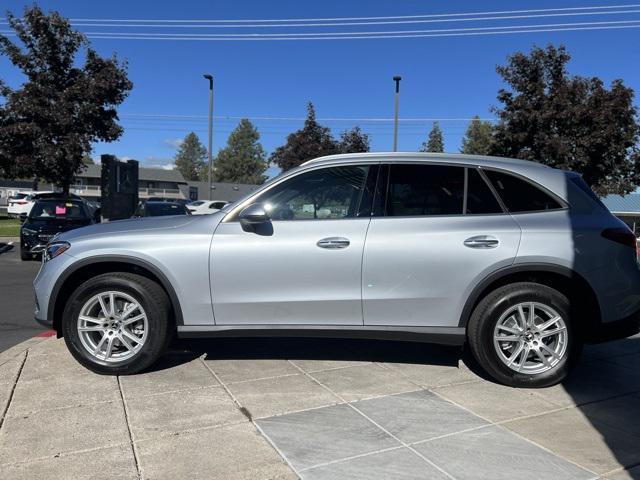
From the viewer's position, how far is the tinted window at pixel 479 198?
437 centimetres

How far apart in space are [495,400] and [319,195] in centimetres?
207

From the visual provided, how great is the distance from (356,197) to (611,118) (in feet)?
55.9

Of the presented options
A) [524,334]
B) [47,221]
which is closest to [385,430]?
[524,334]

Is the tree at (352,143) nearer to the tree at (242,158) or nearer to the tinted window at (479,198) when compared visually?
the tinted window at (479,198)

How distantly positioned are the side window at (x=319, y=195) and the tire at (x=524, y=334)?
1.33 m

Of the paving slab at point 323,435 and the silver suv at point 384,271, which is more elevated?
the silver suv at point 384,271

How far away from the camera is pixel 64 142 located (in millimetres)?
18750

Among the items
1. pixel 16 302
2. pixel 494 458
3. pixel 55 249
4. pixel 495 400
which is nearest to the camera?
pixel 494 458

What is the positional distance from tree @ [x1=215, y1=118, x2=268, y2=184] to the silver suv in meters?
89.6

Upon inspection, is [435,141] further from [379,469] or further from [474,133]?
[379,469]

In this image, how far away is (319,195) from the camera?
14.9ft

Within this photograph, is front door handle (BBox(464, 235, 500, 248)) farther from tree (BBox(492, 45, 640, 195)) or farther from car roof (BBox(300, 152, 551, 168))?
tree (BBox(492, 45, 640, 195))

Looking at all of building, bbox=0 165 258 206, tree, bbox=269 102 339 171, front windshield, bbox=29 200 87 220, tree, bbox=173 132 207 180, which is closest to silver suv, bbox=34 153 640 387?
front windshield, bbox=29 200 87 220

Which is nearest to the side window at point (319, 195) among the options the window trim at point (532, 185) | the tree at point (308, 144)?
the window trim at point (532, 185)
